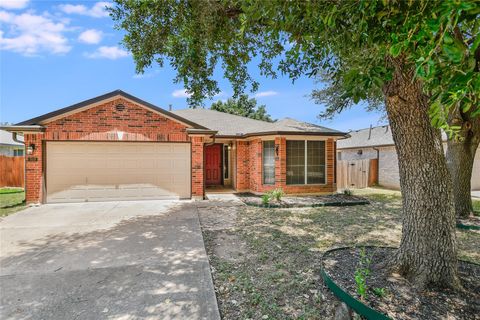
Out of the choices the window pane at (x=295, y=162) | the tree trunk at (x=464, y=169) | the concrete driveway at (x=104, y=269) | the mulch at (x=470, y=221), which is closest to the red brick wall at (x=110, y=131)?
the concrete driveway at (x=104, y=269)

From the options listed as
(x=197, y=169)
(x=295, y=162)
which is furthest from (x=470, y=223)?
(x=197, y=169)

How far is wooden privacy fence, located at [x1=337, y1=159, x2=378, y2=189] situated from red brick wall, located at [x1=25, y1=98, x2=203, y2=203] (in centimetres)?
1008

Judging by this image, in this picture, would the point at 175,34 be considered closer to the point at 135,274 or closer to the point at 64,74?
the point at 135,274

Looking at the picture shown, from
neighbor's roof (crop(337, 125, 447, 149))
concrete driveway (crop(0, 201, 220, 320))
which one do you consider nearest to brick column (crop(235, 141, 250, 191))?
concrete driveway (crop(0, 201, 220, 320))

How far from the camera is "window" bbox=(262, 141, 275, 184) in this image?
36.3 ft

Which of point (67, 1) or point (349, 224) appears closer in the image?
point (67, 1)

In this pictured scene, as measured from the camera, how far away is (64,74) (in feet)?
31.1

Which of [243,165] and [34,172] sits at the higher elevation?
[243,165]

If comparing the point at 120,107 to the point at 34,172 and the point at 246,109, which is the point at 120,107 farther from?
the point at 246,109

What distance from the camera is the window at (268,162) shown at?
11.1 m

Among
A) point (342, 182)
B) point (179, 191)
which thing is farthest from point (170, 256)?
point (342, 182)

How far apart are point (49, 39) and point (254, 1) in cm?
675

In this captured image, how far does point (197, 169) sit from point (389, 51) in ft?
27.9

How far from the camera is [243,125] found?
1359 centimetres
